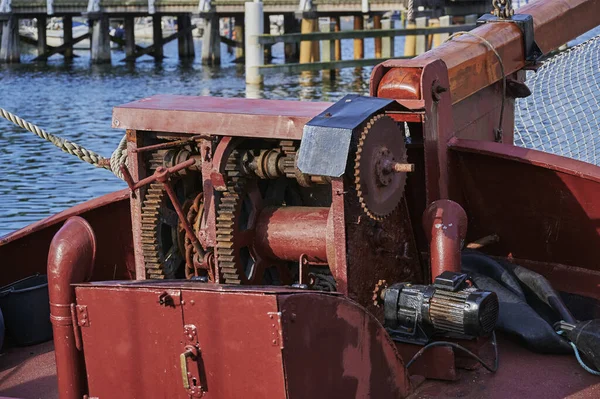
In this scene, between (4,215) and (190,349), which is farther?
(4,215)

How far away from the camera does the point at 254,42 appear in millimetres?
25969

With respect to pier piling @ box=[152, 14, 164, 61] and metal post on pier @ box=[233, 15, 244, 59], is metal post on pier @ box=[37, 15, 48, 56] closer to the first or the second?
pier piling @ box=[152, 14, 164, 61]

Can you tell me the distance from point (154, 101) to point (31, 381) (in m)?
1.58

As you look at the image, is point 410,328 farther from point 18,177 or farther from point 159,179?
point 18,177

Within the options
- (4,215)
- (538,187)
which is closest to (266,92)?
(4,215)

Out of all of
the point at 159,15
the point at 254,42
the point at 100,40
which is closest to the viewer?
the point at 254,42

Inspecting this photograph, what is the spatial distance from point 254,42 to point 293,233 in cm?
2153

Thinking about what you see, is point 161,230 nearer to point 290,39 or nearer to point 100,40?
point 290,39

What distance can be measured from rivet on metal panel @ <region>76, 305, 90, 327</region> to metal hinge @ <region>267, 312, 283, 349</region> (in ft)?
3.08

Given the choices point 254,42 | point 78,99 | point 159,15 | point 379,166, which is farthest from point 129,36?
point 379,166

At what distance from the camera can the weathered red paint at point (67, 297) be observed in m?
4.51

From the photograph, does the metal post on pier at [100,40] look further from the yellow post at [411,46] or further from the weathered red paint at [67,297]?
the weathered red paint at [67,297]

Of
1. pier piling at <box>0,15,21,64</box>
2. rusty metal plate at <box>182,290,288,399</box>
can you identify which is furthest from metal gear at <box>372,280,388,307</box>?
pier piling at <box>0,15,21,64</box>

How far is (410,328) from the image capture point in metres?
4.72
